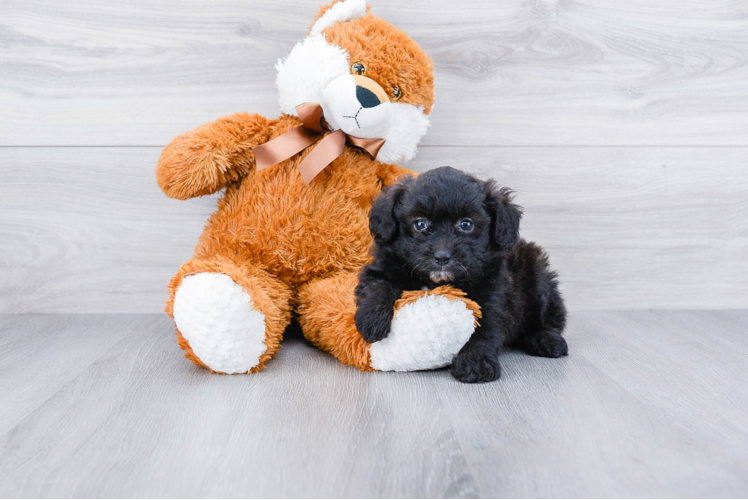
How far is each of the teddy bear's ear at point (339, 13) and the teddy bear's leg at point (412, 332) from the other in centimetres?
78

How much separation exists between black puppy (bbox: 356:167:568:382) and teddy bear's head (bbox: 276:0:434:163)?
274mm

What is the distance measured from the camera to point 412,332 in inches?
52.9

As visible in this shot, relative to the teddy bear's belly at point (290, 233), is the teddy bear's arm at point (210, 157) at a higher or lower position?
higher

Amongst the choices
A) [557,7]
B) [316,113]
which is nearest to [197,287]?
[316,113]

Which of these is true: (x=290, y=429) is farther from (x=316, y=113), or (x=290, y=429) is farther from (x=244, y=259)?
(x=316, y=113)

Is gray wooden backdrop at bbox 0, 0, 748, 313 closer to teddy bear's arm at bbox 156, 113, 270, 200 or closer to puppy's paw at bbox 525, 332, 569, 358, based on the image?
teddy bear's arm at bbox 156, 113, 270, 200

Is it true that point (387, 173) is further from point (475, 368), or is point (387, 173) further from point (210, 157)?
point (475, 368)

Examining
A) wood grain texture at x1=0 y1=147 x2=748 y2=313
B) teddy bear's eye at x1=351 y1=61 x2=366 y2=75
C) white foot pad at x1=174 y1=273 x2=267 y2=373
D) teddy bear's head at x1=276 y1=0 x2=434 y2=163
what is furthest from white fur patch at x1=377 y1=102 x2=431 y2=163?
white foot pad at x1=174 y1=273 x2=267 y2=373

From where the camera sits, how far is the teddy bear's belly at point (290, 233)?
1.60 metres

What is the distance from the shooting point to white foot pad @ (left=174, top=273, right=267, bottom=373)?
1.32m

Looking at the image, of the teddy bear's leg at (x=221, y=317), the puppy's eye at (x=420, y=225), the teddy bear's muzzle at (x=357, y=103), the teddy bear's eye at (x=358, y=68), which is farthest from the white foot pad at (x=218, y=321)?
the teddy bear's eye at (x=358, y=68)

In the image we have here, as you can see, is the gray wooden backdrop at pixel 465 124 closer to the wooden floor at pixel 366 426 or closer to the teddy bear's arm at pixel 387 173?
the teddy bear's arm at pixel 387 173

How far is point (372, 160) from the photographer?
171 cm

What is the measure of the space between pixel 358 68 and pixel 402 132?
217mm
